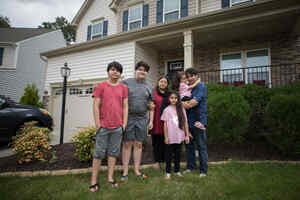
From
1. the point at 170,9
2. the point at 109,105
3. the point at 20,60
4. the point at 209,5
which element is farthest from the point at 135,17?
the point at 20,60

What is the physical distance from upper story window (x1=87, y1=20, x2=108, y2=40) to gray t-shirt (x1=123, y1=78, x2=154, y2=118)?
8.58 m

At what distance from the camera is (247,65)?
6816mm

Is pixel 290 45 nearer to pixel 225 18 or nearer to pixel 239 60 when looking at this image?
pixel 239 60

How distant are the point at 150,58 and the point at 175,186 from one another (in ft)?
20.9

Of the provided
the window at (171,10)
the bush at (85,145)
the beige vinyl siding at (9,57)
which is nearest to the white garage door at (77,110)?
the bush at (85,145)

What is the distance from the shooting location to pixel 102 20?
34.0 feet

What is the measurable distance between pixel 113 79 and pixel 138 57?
488 cm

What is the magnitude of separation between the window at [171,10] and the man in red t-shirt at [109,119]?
697cm

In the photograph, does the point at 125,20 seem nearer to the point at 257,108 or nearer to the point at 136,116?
the point at 257,108

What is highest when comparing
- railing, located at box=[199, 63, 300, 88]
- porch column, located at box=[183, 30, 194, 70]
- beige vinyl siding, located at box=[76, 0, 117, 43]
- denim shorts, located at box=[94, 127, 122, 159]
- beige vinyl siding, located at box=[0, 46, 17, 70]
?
beige vinyl siding, located at box=[76, 0, 117, 43]

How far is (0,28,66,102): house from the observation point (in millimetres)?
13453

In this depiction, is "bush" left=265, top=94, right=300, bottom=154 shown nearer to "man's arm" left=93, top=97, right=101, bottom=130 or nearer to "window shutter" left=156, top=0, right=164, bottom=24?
"man's arm" left=93, top=97, right=101, bottom=130

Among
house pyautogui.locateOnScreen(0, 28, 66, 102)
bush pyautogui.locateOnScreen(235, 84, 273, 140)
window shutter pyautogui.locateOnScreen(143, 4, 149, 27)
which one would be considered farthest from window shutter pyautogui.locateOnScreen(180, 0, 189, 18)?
house pyautogui.locateOnScreen(0, 28, 66, 102)

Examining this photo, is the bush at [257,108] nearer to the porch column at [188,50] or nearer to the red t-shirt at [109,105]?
the porch column at [188,50]
